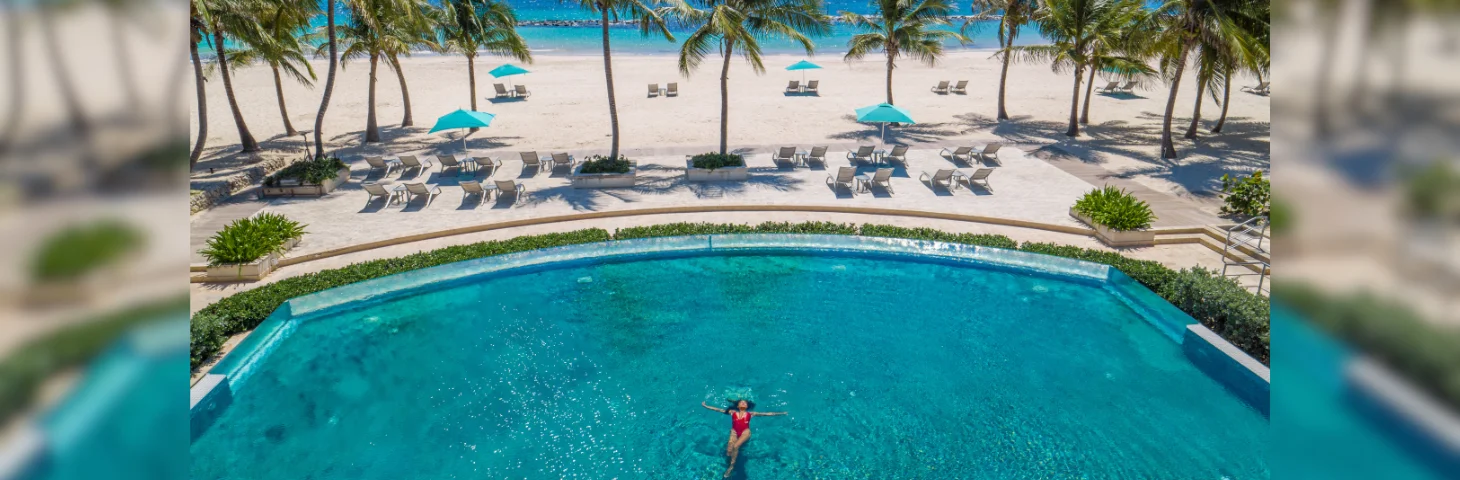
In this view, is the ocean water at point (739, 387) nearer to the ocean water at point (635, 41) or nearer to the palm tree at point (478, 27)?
the palm tree at point (478, 27)

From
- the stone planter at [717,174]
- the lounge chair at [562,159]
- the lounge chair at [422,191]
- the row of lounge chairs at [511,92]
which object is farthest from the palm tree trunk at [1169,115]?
the row of lounge chairs at [511,92]

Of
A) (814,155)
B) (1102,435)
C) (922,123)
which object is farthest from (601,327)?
(922,123)

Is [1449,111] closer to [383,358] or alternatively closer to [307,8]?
[383,358]

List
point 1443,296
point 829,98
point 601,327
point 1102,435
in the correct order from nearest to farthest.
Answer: point 1443,296
point 1102,435
point 601,327
point 829,98

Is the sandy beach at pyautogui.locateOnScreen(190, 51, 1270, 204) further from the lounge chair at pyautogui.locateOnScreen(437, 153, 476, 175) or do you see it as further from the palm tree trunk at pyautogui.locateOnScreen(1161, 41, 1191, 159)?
the lounge chair at pyautogui.locateOnScreen(437, 153, 476, 175)

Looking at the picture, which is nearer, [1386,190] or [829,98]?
[1386,190]

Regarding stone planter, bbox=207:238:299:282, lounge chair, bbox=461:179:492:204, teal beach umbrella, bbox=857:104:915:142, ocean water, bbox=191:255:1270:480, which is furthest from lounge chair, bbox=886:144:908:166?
stone planter, bbox=207:238:299:282
